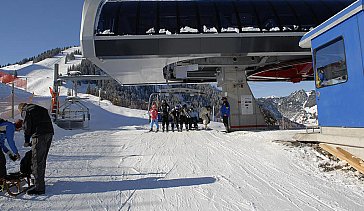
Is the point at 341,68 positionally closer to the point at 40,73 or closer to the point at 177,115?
the point at 177,115

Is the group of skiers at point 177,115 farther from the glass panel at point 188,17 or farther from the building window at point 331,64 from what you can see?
the building window at point 331,64

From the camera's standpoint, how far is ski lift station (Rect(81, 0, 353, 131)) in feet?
43.4

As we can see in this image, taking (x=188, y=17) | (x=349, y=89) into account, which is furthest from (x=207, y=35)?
(x=349, y=89)

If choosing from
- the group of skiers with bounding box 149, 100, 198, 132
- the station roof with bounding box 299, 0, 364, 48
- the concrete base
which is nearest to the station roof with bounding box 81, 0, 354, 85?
the group of skiers with bounding box 149, 100, 198, 132

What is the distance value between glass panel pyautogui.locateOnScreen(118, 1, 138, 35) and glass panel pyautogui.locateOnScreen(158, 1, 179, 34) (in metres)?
1.30

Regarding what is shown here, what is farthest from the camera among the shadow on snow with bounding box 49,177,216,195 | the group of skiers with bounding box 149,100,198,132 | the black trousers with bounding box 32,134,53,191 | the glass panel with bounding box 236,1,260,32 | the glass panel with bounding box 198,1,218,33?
the group of skiers with bounding box 149,100,198,132

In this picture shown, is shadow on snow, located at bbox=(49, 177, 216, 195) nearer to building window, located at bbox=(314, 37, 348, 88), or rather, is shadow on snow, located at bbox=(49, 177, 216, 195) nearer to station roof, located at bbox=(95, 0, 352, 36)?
building window, located at bbox=(314, 37, 348, 88)

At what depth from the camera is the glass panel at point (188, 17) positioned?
13.4 meters

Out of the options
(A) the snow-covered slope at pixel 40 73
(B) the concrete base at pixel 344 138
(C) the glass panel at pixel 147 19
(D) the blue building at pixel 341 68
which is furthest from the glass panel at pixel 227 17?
(A) the snow-covered slope at pixel 40 73

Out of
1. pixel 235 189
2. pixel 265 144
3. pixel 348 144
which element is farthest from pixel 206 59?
pixel 235 189

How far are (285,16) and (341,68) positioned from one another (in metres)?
9.70

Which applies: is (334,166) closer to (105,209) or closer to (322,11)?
(105,209)

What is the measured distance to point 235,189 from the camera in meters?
4.33

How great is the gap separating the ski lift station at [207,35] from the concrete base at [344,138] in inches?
301
